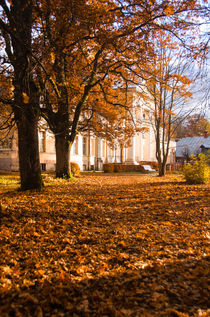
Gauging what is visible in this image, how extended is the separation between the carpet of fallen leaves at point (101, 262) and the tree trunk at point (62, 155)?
20.2 ft

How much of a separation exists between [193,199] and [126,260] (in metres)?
5.03

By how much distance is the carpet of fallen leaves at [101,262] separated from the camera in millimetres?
2115

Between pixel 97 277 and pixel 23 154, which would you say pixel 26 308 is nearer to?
pixel 97 277

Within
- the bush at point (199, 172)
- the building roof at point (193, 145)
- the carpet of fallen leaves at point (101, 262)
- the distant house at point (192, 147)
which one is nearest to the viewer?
the carpet of fallen leaves at point (101, 262)

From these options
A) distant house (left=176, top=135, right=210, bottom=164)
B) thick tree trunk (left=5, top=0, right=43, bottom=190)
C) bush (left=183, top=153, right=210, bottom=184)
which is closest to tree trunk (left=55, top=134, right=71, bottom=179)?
thick tree trunk (left=5, top=0, right=43, bottom=190)

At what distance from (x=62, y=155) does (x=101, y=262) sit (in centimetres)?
913

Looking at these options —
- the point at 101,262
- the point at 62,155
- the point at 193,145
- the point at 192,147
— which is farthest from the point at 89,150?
the point at 192,147

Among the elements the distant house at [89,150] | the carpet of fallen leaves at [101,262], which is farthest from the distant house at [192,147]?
the carpet of fallen leaves at [101,262]

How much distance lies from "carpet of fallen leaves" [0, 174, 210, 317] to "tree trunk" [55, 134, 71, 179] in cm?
617

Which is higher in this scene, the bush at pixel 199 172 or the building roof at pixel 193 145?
the building roof at pixel 193 145

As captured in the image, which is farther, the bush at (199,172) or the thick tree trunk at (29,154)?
the bush at (199,172)

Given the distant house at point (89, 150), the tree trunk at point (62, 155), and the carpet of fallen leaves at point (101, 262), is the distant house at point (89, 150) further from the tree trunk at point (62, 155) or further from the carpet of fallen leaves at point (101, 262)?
the carpet of fallen leaves at point (101, 262)

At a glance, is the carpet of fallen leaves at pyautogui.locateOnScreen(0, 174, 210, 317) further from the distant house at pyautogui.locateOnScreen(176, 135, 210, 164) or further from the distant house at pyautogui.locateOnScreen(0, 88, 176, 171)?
the distant house at pyautogui.locateOnScreen(176, 135, 210, 164)

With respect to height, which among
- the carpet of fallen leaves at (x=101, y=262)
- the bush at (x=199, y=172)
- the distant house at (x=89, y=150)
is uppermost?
the distant house at (x=89, y=150)
